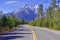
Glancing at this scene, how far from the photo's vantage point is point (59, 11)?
68062mm

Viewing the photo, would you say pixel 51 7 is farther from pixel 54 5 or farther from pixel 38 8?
pixel 38 8

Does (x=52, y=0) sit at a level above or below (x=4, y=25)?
above

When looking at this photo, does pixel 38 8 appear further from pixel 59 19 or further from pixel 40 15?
pixel 59 19

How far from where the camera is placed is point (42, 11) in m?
132

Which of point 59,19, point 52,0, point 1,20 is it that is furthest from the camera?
point 52,0

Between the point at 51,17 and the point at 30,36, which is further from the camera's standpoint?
the point at 51,17

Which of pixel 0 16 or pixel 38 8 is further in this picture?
pixel 38 8

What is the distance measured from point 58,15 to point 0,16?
1979 cm

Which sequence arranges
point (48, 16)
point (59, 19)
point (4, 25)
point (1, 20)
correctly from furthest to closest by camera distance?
point (48, 16), point (59, 19), point (4, 25), point (1, 20)

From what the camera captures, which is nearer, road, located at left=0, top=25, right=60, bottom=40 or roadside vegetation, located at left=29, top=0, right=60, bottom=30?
road, located at left=0, top=25, right=60, bottom=40

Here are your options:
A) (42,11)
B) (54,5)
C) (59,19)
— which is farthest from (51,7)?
(59,19)

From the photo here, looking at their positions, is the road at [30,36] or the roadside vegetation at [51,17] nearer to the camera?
the road at [30,36]

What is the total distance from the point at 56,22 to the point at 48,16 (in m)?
39.2

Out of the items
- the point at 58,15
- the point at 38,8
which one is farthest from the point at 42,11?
the point at 58,15
